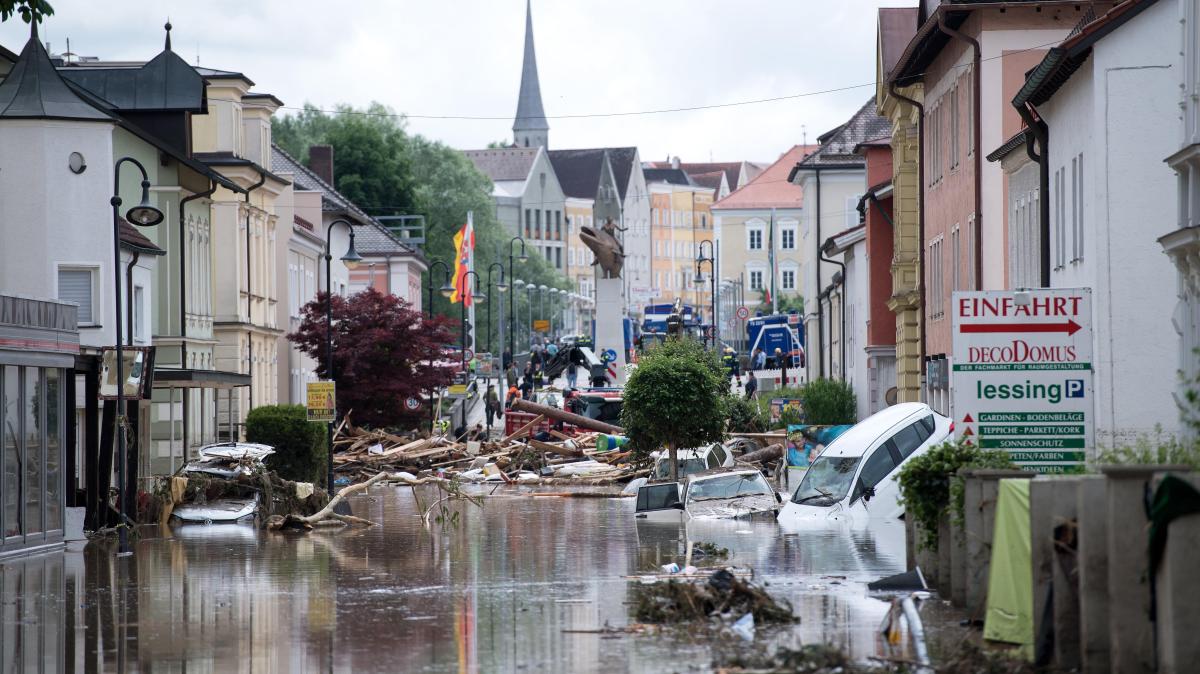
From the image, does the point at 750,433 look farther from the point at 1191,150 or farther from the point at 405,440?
the point at 1191,150

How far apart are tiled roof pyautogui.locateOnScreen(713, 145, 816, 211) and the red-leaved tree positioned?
266ft

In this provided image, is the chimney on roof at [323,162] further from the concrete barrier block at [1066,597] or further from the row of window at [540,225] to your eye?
the row of window at [540,225]

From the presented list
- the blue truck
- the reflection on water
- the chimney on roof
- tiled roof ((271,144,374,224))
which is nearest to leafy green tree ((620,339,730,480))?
the reflection on water

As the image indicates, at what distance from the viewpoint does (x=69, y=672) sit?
1381cm

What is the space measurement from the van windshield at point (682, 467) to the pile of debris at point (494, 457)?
652cm

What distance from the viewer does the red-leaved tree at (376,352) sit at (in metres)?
55.9

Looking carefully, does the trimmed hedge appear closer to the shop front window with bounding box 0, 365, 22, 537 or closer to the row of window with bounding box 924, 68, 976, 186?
the shop front window with bounding box 0, 365, 22, 537

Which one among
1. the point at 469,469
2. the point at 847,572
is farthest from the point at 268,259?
the point at 847,572

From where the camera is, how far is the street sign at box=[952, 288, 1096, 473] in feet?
62.7

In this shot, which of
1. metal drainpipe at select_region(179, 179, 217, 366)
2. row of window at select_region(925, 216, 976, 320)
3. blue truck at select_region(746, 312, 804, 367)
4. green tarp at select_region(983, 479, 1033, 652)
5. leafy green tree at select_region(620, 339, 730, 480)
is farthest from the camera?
blue truck at select_region(746, 312, 804, 367)

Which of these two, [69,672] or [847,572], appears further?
[847,572]

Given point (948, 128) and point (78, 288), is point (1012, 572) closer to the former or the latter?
point (78, 288)

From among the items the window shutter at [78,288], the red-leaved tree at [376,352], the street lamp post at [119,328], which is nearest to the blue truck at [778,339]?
the red-leaved tree at [376,352]

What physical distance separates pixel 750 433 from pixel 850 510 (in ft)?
69.2
